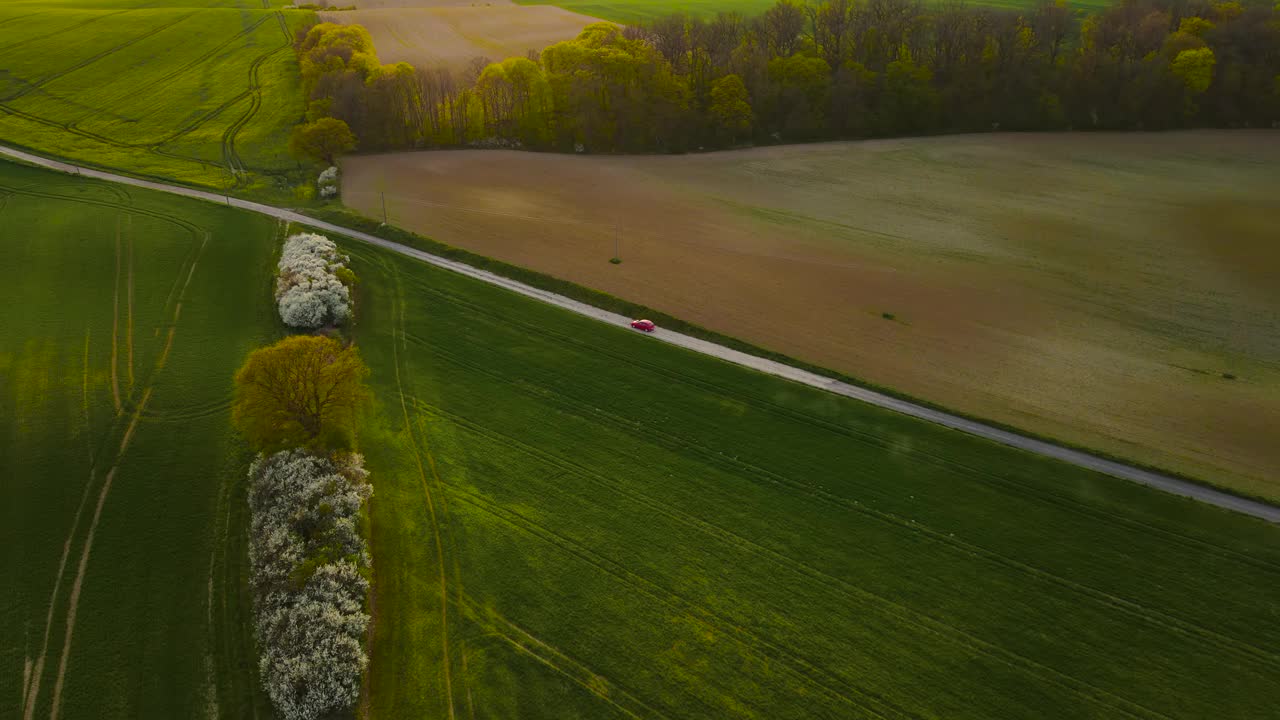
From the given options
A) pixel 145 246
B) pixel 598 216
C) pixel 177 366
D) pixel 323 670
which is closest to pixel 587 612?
pixel 323 670

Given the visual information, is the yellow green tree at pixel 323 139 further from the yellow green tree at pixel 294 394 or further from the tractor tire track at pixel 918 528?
the yellow green tree at pixel 294 394

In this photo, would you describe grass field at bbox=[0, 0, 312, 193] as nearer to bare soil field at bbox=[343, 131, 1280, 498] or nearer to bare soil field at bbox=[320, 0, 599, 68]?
bare soil field at bbox=[320, 0, 599, 68]

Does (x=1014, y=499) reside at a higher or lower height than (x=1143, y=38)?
lower

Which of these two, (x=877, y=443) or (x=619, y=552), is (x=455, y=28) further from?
(x=619, y=552)

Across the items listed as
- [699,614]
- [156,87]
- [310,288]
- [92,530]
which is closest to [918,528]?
[699,614]

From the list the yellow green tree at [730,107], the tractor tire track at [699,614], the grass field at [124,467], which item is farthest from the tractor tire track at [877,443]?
the yellow green tree at [730,107]

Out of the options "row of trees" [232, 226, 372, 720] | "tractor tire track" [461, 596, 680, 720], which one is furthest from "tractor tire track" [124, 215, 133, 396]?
"tractor tire track" [461, 596, 680, 720]

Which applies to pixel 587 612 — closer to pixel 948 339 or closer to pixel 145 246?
pixel 948 339
